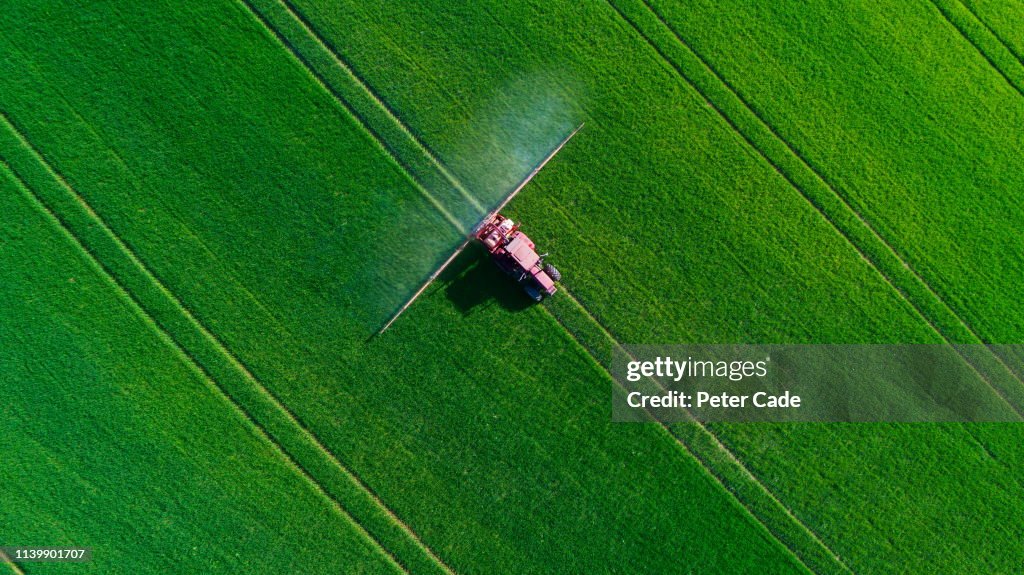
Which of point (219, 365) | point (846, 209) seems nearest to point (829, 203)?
point (846, 209)

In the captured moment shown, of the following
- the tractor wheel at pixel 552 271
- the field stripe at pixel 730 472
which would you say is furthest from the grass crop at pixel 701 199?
the tractor wheel at pixel 552 271

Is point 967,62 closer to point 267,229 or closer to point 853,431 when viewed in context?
point 853,431

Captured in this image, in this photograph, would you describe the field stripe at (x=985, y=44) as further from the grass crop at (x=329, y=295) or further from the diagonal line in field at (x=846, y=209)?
the grass crop at (x=329, y=295)

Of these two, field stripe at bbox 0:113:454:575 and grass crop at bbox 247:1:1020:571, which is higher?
grass crop at bbox 247:1:1020:571

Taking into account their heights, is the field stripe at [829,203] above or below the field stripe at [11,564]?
above

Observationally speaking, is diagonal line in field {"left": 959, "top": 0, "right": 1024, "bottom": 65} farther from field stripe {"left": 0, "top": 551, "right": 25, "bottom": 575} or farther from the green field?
field stripe {"left": 0, "top": 551, "right": 25, "bottom": 575}

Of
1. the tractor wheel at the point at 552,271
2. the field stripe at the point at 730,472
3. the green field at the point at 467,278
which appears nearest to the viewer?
the green field at the point at 467,278

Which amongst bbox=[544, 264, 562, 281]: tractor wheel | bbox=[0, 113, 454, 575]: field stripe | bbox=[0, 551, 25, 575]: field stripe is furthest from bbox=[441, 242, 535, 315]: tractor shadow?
bbox=[0, 551, 25, 575]: field stripe
